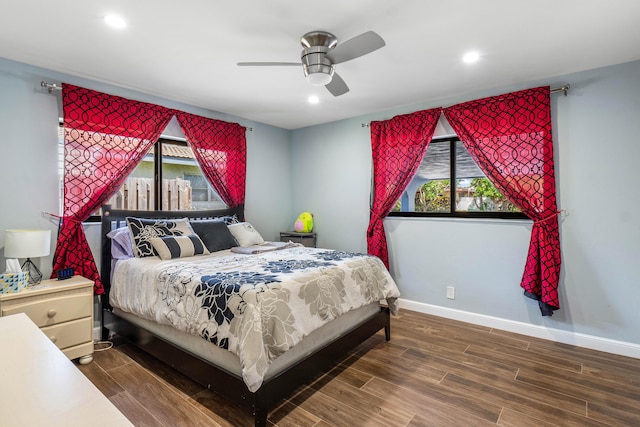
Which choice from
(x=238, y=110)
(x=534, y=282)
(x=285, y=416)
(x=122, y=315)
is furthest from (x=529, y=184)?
(x=122, y=315)

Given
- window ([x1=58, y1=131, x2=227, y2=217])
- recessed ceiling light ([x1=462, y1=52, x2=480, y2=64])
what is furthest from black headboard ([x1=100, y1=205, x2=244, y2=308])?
recessed ceiling light ([x1=462, y1=52, x2=480, y2=64])

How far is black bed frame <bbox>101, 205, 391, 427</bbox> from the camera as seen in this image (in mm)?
1886

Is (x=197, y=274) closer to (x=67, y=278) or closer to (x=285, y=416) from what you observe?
(x=285, y=416)

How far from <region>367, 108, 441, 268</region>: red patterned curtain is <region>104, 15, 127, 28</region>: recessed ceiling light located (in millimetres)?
2868

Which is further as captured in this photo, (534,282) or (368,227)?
(368,227)

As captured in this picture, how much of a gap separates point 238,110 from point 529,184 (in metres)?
3.41

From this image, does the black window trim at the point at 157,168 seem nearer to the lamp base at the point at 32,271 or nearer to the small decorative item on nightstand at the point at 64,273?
the small decorative item on nightstand at the point at 64,273

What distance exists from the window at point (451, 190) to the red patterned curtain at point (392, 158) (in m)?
0.21

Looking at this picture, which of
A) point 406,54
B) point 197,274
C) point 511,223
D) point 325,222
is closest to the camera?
point 197,274

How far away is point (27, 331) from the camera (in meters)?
1.18

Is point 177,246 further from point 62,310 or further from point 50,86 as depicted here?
point 50,86

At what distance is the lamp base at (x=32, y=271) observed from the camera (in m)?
2.64

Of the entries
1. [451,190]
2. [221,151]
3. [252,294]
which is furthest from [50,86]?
[451,190]

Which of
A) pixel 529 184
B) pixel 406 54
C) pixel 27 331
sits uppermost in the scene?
pixel 406 54
